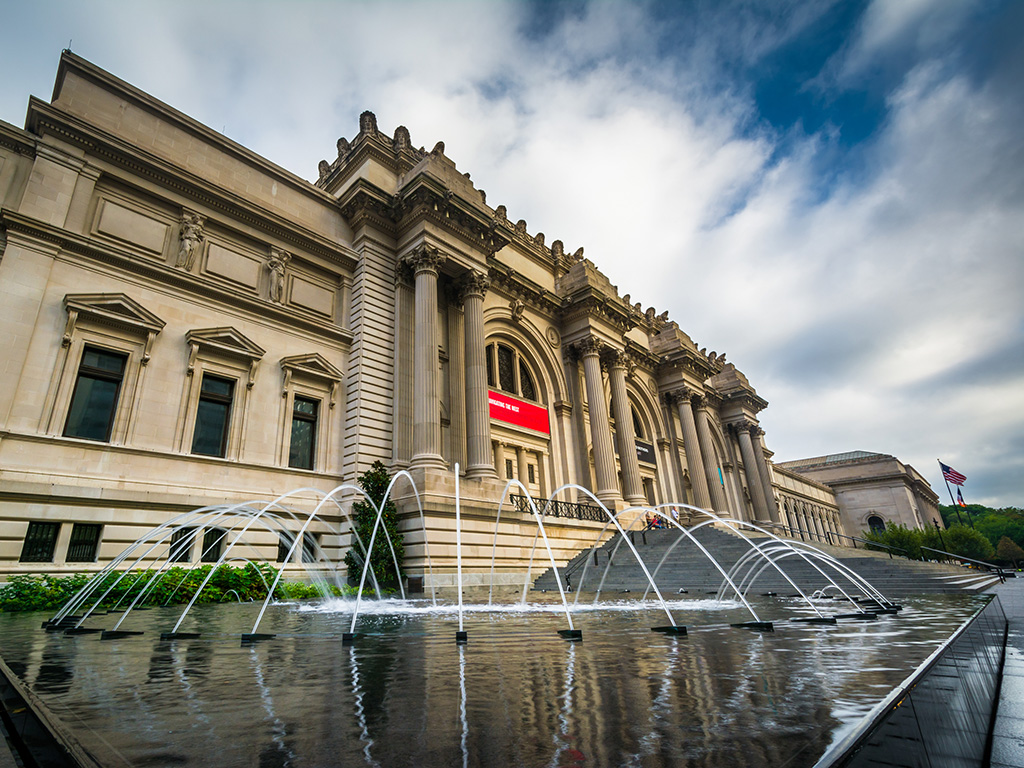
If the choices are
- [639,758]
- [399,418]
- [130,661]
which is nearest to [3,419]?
[399,418]

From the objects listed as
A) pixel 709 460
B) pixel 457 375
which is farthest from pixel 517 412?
pixel 709 460

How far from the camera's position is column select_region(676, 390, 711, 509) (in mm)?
34469

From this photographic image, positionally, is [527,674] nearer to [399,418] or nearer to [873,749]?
[873,749]

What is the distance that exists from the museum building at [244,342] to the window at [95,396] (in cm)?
5

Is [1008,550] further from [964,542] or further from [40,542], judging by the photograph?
[40,542]

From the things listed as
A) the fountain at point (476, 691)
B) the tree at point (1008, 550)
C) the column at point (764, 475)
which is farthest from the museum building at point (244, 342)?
the tree at point (1008, 550)

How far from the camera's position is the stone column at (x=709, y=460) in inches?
1393

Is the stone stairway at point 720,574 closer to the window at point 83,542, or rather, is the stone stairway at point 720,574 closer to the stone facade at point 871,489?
the window at point 83,542

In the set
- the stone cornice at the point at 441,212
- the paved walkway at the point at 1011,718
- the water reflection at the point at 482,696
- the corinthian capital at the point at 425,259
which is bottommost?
the paved walkway at the point at 1011,718

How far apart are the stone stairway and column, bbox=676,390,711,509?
43.3 ft

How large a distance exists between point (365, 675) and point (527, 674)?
101 centimetres

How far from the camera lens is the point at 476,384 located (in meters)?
21.2

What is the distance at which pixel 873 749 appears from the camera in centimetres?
118

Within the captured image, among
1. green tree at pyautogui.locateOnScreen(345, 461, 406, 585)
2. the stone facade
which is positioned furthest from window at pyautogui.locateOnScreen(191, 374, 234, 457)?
the stone facade
